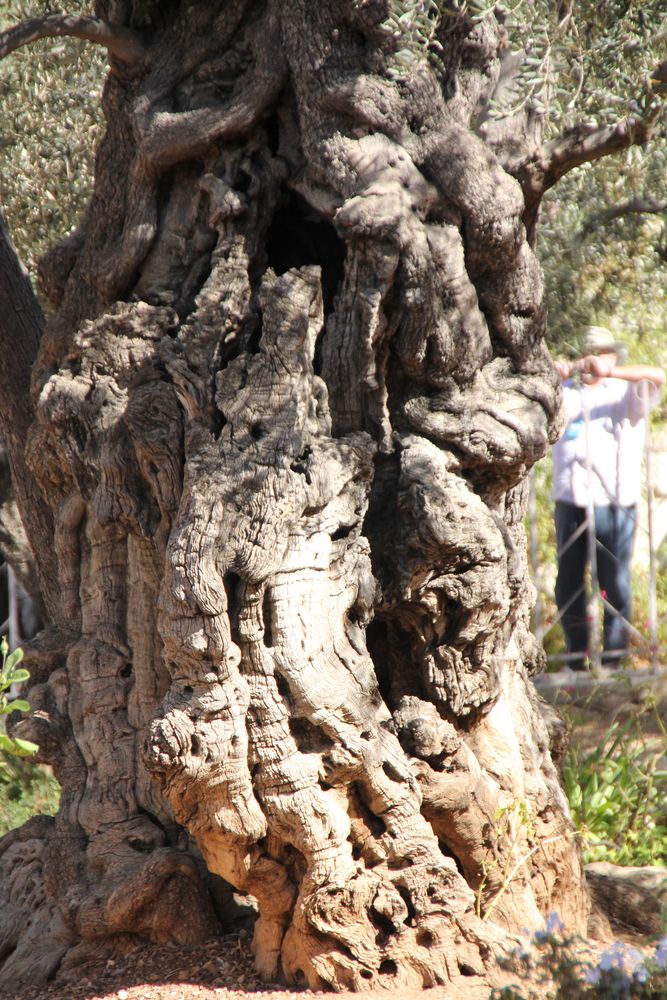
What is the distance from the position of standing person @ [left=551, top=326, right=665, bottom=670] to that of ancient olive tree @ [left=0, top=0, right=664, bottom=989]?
3.37m

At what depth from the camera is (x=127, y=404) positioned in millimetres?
3428

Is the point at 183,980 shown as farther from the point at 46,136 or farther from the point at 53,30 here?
the point at 46,136

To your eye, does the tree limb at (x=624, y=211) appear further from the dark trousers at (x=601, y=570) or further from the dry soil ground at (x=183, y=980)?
the dry soil ground at (x=183, y=980)

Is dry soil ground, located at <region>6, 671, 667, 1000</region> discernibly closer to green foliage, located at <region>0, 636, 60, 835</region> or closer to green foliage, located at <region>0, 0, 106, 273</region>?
green foliage, located at <region>0, 636, 60, 835</region>

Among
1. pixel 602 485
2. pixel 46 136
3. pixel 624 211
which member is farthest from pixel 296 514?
pixel 602 485

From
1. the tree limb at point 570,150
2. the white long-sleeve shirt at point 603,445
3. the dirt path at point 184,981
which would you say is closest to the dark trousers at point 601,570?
the white long-sleeve shirt at point 603,445

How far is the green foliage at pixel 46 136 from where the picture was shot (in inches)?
226

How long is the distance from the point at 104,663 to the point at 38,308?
5.25 feet

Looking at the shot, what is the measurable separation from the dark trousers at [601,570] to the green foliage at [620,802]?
4.85ft

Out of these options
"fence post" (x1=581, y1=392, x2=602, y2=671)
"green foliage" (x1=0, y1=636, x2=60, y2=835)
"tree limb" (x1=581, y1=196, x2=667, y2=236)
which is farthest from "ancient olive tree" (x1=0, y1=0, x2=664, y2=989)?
"fence post" (x1=581, y1=392, x2=602, y2=671)

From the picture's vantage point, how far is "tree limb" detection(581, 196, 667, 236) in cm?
608

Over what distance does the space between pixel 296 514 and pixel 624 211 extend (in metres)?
4.09

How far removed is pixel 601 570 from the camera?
7223 mm

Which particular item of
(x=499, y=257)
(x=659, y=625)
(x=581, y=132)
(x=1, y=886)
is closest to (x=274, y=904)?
(x=1, y=886)
